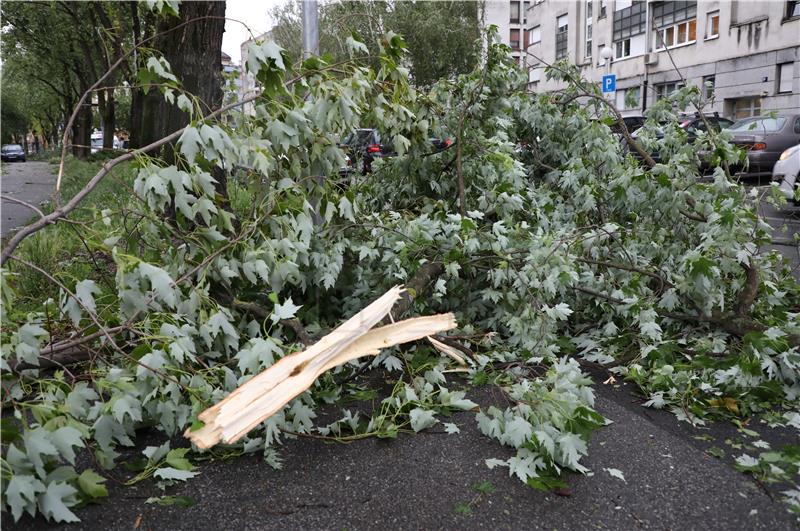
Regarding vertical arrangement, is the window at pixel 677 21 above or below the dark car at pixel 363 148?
above

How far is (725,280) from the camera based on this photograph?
4.29 m

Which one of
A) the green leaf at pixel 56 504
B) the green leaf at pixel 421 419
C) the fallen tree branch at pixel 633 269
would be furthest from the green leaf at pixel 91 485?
the fallen tree branch at pixel 633 269

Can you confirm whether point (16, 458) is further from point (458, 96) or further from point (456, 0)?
point (456, 0)

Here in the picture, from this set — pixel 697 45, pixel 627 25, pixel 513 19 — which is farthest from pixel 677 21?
pixel 513 19

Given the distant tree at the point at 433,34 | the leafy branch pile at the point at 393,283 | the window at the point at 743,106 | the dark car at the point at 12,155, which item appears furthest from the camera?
the dark car at the point at 12,155

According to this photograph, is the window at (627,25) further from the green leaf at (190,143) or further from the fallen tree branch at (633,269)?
the green leaf at (190,143)

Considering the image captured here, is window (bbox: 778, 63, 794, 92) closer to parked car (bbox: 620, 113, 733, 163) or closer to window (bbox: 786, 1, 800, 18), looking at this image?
window (bbox: 786, 1, 800, 18)

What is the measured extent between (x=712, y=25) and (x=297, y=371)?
33.7m

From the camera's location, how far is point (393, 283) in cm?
414

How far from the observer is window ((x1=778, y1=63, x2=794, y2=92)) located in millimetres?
26484

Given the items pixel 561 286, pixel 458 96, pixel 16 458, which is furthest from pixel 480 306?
pixel 16 458

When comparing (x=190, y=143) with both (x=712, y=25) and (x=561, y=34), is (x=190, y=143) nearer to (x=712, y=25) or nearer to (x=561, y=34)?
(x=712, y=25)

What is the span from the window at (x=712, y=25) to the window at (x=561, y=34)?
40.8 ft

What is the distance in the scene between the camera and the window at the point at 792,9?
85.3 ft
